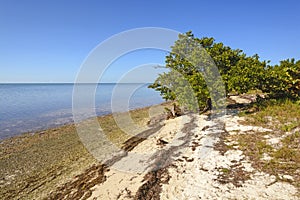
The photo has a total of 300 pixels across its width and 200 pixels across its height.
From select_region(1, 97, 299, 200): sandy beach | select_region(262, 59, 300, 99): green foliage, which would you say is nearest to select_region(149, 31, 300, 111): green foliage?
select_region(262, 59, 300, 99): green foliage

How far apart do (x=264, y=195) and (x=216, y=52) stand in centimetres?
1294

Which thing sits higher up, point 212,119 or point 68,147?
point 212,119

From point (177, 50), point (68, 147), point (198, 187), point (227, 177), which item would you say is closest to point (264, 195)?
point (227, 177)

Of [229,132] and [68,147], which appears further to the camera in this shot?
[68,147]

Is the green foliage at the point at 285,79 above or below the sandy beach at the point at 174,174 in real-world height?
above

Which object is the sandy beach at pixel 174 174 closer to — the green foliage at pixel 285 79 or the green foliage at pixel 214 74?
the green foliage at pixel 214 74

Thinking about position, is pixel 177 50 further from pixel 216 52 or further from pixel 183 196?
pixel 183 196

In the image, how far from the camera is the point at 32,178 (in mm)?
12453

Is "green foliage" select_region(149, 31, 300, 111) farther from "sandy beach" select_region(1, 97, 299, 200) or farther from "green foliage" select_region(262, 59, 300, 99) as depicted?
"sandy beach" select_region(1, 97, 299, 200)

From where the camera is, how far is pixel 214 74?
15.9 meters

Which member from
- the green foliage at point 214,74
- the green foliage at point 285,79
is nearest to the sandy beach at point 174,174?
the green foliage at point 214,74

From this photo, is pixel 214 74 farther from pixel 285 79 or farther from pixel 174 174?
pixel 174 174

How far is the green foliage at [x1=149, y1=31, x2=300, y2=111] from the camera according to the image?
15.9 metres

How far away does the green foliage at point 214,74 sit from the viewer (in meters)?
15.9
